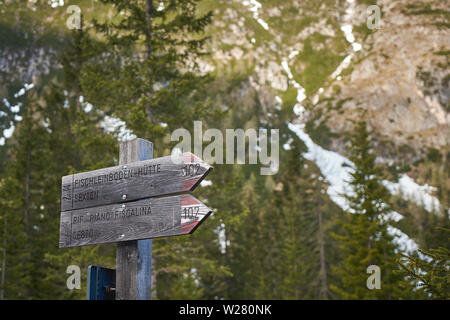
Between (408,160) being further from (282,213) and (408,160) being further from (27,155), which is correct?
(27,155)

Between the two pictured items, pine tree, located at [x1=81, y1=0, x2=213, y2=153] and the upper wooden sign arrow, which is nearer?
the upper wooden sign arrow

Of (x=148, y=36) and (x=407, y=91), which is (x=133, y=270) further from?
(x=407, y=91)

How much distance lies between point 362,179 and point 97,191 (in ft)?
80.5

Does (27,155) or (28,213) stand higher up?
(27,155)

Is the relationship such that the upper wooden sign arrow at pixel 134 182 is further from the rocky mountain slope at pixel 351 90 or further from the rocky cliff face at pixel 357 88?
the rocky cliff face at pixel 357 88

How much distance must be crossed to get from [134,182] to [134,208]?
0.85 ft

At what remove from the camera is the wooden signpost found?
182 inches

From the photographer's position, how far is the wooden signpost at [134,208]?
4.61 m

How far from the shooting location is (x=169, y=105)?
18797 millimetres

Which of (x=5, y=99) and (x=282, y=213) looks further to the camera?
(x=5, y=99)

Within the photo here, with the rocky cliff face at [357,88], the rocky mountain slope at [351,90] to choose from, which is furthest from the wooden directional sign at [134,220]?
the rocky cliff face at [357,88]

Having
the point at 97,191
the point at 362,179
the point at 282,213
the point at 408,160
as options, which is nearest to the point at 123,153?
the point at 97,191

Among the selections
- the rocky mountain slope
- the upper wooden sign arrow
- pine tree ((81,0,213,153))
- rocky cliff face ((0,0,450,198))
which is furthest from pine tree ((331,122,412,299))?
rocky cliff face ((0,0,450,198))

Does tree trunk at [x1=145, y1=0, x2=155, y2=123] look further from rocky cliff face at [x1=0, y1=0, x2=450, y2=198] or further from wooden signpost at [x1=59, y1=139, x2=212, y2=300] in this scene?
rocky cliff face at [x1=0, y1=0, x2=450, y2=198]
